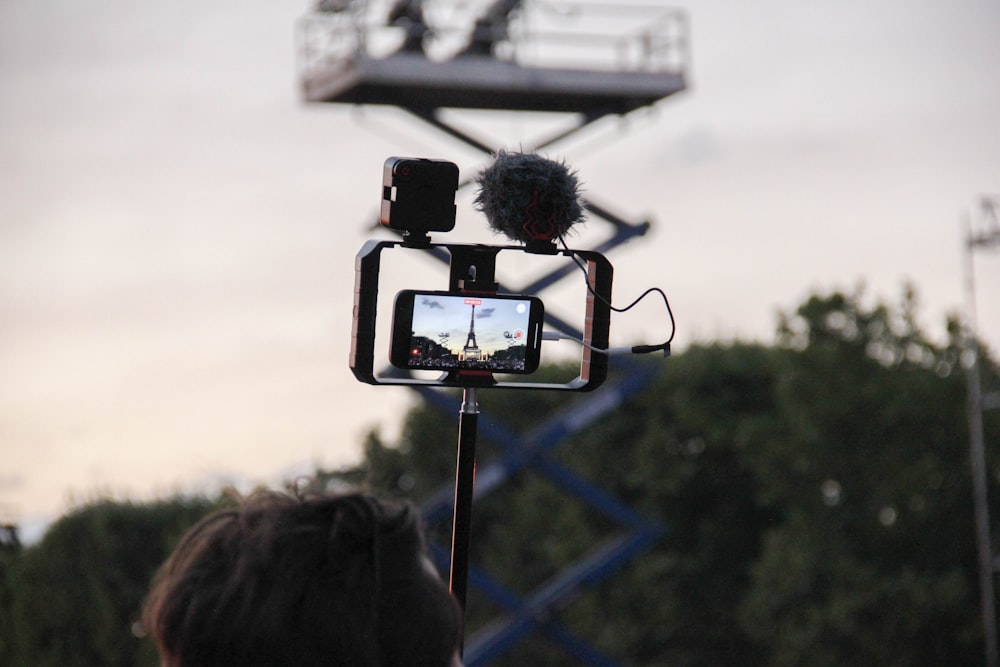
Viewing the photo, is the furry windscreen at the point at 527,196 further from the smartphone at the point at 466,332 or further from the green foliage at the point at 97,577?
the green foliage at the point at 97,577

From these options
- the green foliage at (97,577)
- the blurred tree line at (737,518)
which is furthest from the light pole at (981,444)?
the green foliage at (97,577)

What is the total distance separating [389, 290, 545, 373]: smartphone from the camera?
285cm

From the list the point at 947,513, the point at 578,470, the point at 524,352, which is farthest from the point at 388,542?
the point at 578,470

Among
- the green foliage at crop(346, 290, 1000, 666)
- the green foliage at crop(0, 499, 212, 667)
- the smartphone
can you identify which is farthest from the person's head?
the green foliage at crop(346, 290, 1000, 666)

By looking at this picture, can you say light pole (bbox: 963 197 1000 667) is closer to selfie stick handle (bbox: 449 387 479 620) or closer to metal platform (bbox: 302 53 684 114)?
metal platform (bbox: 302 53 684 114)

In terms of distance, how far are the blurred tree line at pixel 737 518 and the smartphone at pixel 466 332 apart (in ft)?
25.7

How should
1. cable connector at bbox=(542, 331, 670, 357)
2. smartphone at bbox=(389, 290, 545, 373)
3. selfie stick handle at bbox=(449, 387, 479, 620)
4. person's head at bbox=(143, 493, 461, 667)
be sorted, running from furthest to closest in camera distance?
cable connector at bbox=(542, 331, 670, 357)
smartphone at bbox=(389, 290, 545, 373)
selfie stick handle at bbox=(449, 387, 479, 620)
person's head at bbox=(143, 493, 461, 667)

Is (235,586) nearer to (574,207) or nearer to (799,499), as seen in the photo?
(574,207)

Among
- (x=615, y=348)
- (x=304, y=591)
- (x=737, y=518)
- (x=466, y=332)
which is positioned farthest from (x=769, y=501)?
(x=304, y=591)

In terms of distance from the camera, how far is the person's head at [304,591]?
4.90 feet

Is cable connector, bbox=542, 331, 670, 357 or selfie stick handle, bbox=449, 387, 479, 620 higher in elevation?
cable connector, bbox=542, 331, 670, 357

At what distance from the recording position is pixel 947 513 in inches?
452

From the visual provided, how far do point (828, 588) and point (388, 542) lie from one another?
11.0 m

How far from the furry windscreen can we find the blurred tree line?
26.2 ft
